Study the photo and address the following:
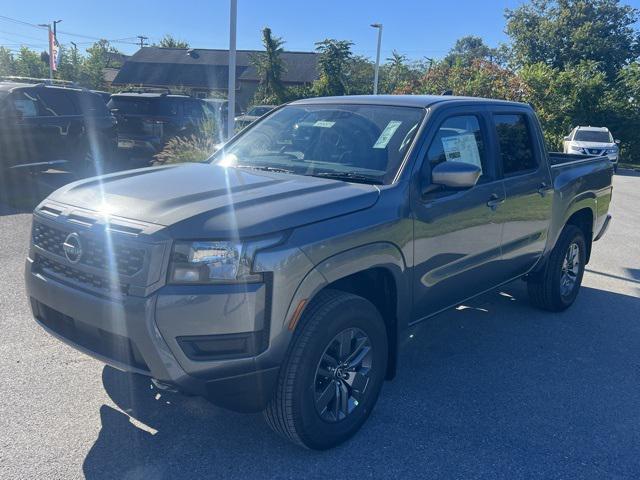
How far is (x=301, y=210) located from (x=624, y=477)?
7.34 ft

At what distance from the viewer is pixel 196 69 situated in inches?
1969

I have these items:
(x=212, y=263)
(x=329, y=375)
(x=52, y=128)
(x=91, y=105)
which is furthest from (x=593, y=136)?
(x=212, y=263)

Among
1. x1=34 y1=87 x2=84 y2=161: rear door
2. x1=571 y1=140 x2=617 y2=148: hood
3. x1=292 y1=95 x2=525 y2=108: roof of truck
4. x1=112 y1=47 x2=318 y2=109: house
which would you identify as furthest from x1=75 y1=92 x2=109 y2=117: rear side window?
x1=112 y1=47 x2=318 y2=109: house

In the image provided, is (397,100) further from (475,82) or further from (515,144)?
(475,82)

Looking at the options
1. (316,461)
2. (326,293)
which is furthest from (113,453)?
(326,293)

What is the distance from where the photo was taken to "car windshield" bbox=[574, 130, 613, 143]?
22.8 metres

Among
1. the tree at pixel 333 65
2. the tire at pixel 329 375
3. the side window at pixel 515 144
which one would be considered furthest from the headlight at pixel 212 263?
the tree at pixel 333 65

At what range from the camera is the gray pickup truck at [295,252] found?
273 cm

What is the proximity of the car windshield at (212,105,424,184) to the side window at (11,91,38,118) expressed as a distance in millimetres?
7415

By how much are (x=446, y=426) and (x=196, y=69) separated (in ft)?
165

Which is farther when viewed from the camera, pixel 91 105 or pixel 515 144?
pixel 91 105

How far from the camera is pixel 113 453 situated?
313 centimetres

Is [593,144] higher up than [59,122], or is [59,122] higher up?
[59,122]

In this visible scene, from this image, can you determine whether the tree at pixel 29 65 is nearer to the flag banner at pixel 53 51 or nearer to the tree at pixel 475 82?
the flag banner at pixel 53 51
